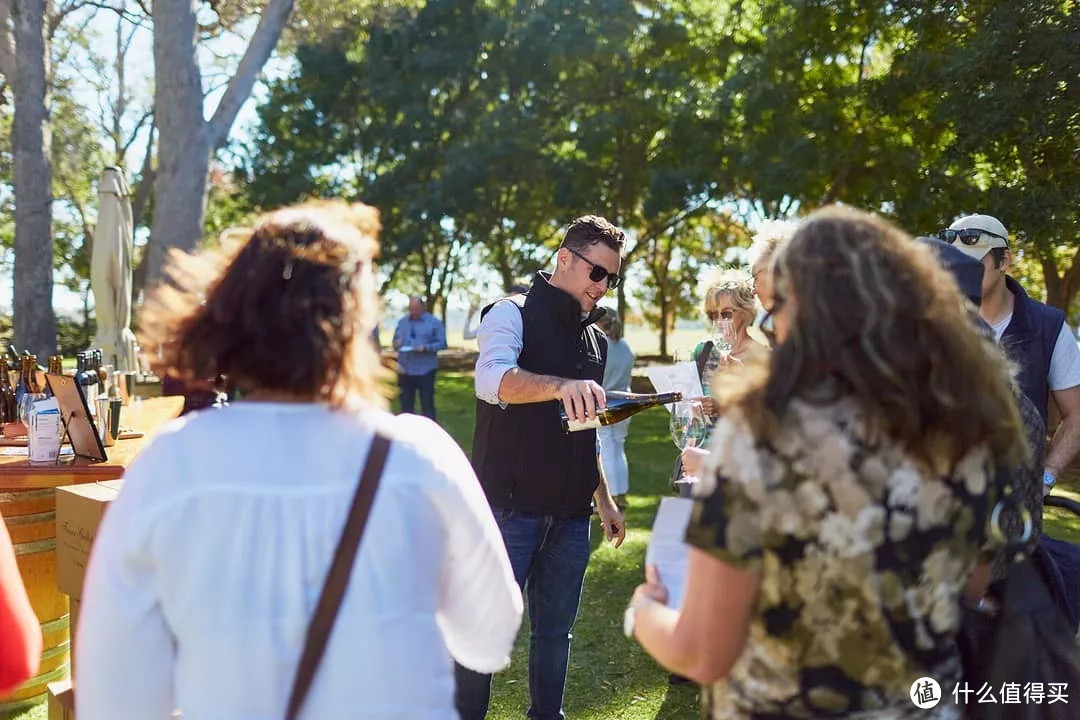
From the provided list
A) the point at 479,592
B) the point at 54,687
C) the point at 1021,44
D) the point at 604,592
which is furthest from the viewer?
the point at 1021,44

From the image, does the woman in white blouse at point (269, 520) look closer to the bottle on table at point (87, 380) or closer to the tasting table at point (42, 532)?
the tasting table at point (42, 532)

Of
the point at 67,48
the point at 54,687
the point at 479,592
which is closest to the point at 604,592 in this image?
Result: the point at 54,687

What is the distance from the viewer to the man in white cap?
3.77 meters

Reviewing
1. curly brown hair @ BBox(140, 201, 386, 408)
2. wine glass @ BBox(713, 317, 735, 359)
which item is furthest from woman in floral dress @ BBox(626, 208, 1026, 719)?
wine glass @ BBox(713, 317, 735, 359)

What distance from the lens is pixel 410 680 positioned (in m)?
1.64

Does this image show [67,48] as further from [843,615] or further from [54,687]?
[843,615]

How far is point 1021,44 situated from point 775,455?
439 inches

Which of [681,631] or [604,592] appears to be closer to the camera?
[681,631]

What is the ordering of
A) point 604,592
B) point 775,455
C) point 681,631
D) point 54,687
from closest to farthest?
point 775,455
point 681,631
point 54,687
point 604,592

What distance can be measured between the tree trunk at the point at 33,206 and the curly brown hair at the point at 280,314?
37.8 feet

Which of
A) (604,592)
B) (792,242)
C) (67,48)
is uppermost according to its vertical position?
(67,48)

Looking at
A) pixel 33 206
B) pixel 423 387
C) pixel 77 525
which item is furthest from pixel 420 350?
pixel 77 525

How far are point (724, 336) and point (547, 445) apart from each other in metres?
0.84

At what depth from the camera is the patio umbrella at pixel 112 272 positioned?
31.2 feet
